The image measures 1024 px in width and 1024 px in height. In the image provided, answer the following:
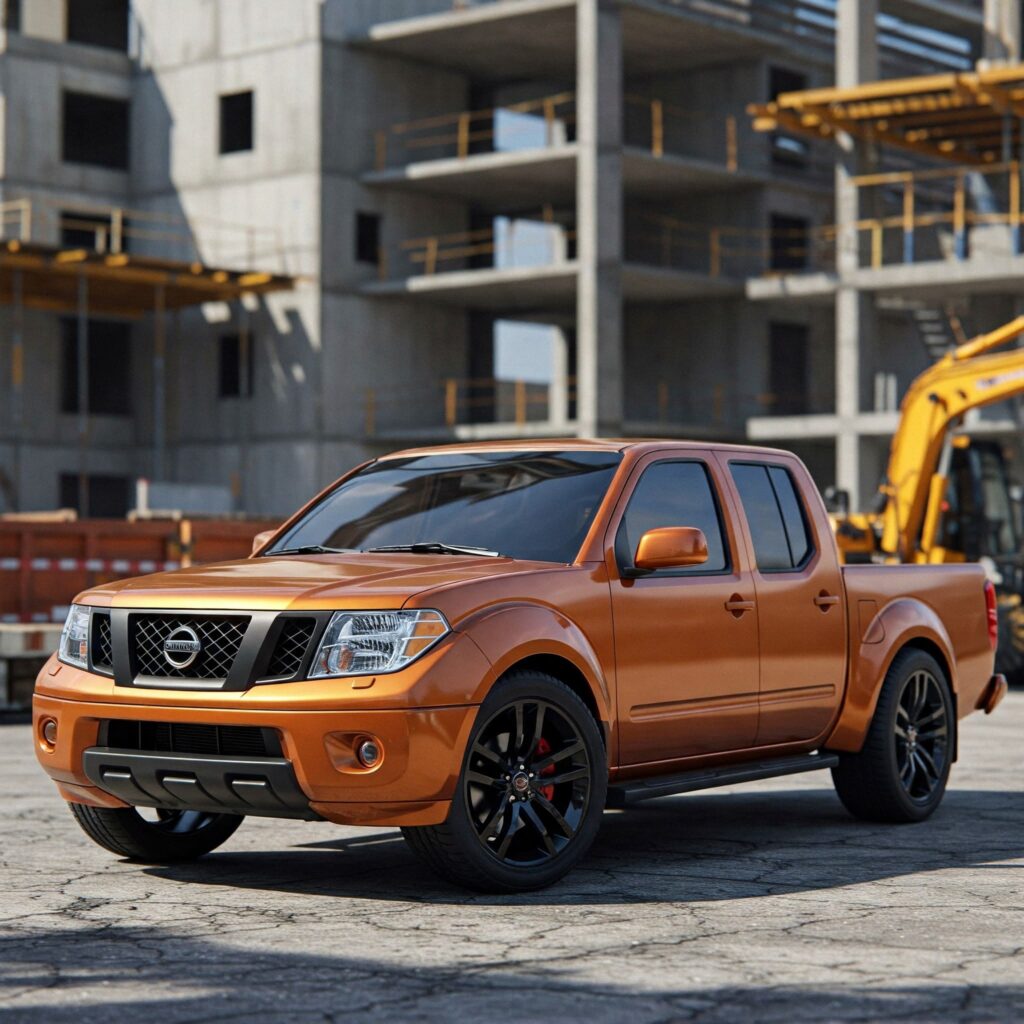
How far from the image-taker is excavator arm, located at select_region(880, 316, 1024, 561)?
21734mm

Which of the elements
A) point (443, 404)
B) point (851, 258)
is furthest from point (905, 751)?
point (443, 404)

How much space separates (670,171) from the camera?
42625 millimetres

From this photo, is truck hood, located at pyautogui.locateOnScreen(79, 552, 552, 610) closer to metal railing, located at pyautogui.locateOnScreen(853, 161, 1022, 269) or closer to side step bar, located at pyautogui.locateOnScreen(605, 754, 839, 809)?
side step bar, located at pyautogui.locateOnScreen(605, 754, 839, 809)

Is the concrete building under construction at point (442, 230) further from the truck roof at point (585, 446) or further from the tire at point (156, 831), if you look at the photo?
the tire at point (156, 831)

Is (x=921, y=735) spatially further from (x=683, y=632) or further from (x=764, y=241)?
(x=764, y=241)

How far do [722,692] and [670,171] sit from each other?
35.0 metres

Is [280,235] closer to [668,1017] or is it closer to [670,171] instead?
[670,171]

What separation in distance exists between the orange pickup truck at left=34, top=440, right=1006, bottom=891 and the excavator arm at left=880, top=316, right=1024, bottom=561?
40.3ft

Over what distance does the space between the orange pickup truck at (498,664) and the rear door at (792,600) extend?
15 millimetres

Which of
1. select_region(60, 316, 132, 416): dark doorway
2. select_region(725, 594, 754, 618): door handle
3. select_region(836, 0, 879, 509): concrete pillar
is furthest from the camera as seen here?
select_region(60, 316, 132, 416): dark doorway

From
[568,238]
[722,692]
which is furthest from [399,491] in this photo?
[568,238]

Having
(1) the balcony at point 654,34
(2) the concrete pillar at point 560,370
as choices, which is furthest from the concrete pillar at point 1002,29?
(2) the concrete pillar at point 560,370

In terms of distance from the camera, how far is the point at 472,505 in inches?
338

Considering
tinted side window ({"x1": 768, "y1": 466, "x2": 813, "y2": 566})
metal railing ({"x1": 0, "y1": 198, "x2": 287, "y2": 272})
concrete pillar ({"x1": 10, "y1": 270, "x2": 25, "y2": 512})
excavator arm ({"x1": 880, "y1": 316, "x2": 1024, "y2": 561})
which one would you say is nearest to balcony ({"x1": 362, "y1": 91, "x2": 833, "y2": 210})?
metal railing ({"x1": 0, "y1": 198, "x2": 287, "y2": 272})
